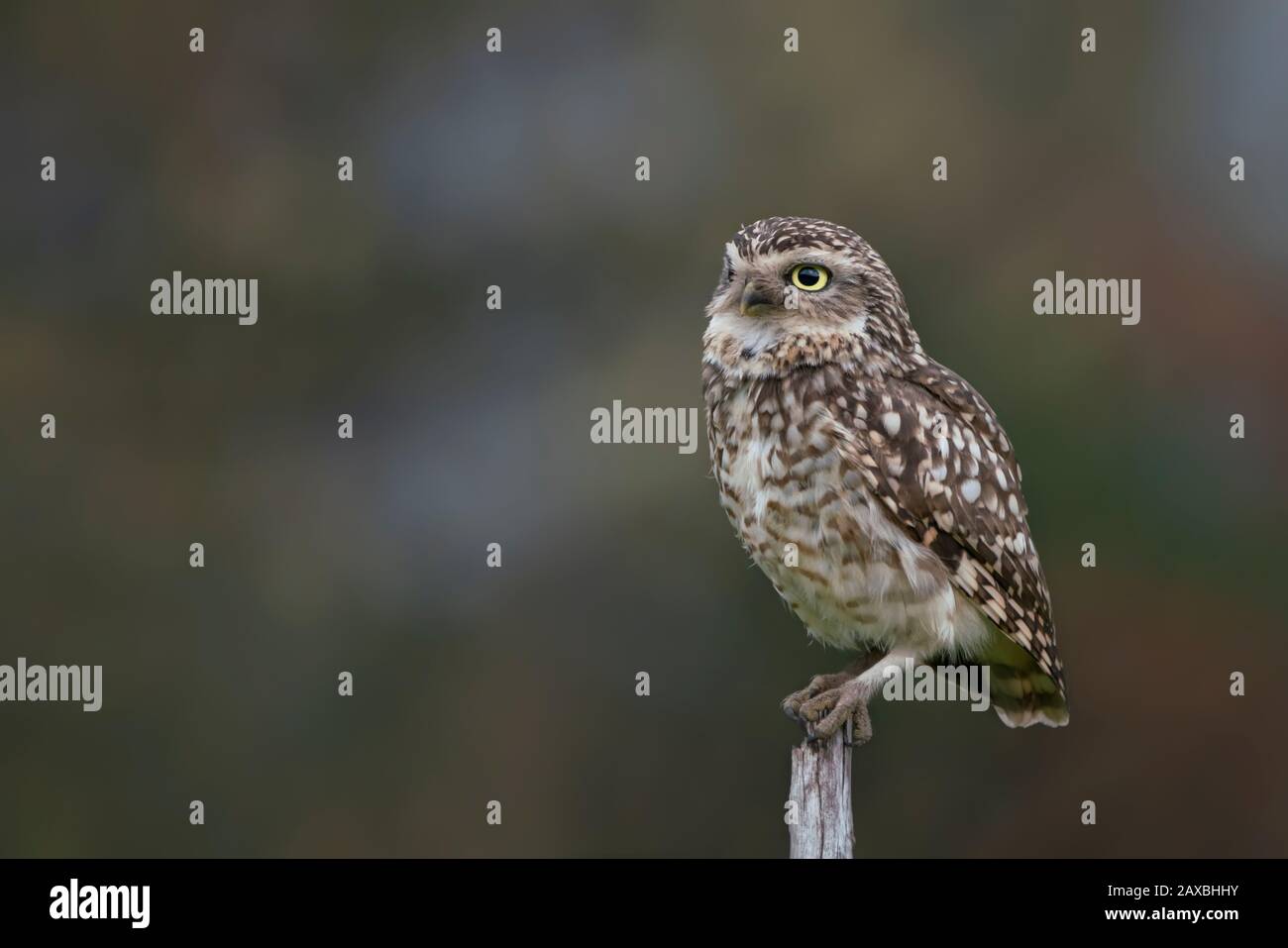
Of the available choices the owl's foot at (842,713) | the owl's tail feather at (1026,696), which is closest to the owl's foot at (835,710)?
the owl's foot at (842,713)

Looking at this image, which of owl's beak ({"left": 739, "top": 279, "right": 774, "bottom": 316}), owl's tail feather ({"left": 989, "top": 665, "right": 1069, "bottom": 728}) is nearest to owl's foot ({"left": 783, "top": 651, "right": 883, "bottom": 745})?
owl's tail feather ({"left": 989, "top": 665, "right": 1069, "bottom": 728})

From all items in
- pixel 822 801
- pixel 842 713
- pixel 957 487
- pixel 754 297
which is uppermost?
pixel 754 297

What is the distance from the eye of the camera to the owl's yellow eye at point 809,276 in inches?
183

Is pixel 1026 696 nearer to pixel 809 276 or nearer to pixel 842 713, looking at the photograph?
pixel 842 713

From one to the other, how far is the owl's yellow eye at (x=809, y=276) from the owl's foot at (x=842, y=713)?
1.11 metres

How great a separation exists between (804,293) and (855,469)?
51cm

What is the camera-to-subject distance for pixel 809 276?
4.67 metres

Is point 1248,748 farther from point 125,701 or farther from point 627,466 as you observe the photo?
point 125,701

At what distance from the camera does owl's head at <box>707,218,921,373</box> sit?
4.62 metres

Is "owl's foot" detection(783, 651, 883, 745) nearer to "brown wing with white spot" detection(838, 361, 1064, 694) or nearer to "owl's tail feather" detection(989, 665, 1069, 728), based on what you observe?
"brown wing with white spot" detection(838, 361, 1064, 694)

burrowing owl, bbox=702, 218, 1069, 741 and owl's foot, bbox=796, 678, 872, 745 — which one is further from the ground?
burrowing owl, bbox=702, 218, 1069, 741

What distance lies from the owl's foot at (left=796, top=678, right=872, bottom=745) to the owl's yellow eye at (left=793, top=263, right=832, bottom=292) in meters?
1.11

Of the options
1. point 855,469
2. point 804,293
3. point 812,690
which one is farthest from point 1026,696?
point 804,293

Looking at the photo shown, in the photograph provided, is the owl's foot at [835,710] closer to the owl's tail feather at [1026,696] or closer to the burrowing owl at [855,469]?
the burrowing owl at [855,469]
